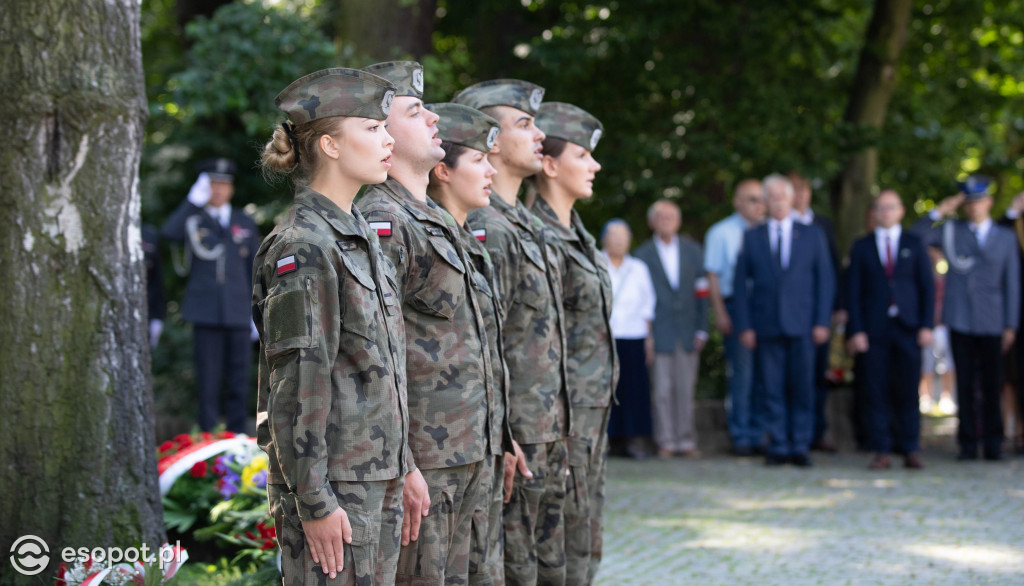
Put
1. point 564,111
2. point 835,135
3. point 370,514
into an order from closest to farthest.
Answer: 1. point 370,514
2. point 564,111
3. point 835,135

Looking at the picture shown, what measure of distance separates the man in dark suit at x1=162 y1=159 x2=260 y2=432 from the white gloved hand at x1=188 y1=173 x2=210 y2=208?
13mm

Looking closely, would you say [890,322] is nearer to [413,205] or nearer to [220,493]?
[220,493]

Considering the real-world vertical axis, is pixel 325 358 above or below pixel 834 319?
below

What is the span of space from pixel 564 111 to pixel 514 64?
7916mm

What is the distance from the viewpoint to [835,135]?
1199 cm

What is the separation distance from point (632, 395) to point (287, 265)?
7459 mm

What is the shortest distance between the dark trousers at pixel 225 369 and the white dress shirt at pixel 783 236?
173 inches

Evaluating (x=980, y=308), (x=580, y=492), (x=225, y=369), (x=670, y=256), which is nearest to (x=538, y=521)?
(x=580, y=492)

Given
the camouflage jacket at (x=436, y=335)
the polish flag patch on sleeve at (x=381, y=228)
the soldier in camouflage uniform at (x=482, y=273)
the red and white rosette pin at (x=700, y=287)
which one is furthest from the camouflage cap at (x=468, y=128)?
the red and white rosette pin at (x=700, y=287)

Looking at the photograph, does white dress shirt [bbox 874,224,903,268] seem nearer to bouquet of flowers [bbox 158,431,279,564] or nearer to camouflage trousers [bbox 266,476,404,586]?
bouquet of flowers [bbox 158,431,279,564]

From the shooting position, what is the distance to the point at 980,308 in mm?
9906

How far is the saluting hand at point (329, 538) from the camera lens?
3.23 m

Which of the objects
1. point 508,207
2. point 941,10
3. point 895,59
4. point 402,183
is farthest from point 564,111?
point 941,10

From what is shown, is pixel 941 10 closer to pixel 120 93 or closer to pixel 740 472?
pixel 740 472
